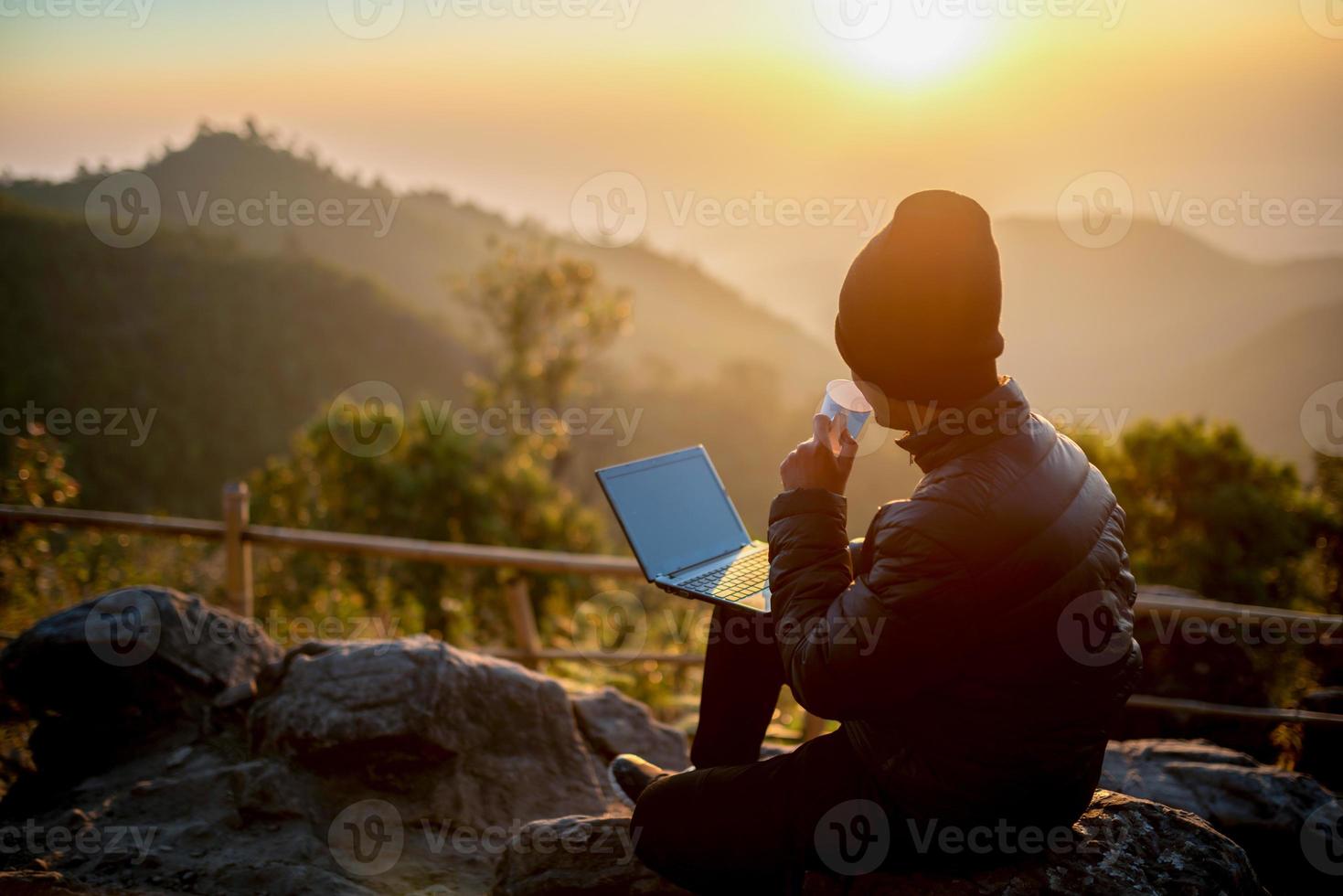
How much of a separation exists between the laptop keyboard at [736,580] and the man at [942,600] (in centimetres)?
37

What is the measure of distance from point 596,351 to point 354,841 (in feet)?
56.3

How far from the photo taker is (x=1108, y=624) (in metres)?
1.68

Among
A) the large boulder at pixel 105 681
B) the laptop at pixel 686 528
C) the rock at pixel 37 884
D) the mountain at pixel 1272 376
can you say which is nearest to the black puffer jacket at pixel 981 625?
the laptop at pixel 686 528

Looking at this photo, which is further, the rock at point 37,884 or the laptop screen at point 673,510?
the rock at point 37,884

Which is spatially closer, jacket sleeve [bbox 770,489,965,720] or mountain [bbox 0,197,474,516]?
jacket sleeve [bbox 770,489,965,720]

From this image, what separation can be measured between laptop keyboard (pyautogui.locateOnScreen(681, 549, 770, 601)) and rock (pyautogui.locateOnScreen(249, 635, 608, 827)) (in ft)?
4.58

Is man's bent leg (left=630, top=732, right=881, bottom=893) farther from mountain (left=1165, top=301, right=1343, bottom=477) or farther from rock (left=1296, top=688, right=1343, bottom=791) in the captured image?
mountain (left=1165, top=301, right=1343, bottom=477)

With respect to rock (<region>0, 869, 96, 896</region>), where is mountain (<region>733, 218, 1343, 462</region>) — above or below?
above

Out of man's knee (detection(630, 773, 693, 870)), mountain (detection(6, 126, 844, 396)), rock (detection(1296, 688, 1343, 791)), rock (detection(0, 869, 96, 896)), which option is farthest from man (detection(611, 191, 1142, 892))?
mountain (detection(6, 126, 844, 396))

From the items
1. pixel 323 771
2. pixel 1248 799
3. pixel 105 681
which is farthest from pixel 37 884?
pixel 1248 799

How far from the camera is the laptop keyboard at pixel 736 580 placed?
2242 millimetres

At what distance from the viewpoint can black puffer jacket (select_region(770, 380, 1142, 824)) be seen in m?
1.57

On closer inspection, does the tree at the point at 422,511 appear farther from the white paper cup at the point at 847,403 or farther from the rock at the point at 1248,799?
the white paper cup at the point at 847,403

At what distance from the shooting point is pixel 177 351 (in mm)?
27266
